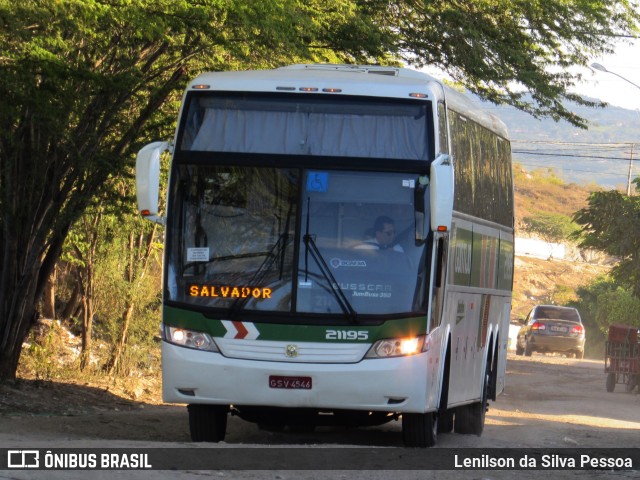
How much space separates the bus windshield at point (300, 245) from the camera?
11.6m

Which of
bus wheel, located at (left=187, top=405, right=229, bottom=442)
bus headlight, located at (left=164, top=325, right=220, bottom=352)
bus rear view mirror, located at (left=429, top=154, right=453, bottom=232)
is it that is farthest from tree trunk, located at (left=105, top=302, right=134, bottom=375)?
bus rear view mirror, located at (left=429, top=154, right=453, bottom=232)

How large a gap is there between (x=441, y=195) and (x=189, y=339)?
2.61m

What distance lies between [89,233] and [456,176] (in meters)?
9.80

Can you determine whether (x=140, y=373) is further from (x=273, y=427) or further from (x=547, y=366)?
(x=547, y=366)

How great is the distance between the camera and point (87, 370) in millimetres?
Answer: 21344

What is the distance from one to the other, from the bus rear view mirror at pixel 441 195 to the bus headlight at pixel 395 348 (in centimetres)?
103

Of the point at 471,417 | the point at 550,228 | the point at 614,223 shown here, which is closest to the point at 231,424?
the point at 471,417

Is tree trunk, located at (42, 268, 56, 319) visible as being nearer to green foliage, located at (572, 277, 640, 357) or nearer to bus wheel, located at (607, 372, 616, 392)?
bus wheel, located at (607, 372, 616, 392)

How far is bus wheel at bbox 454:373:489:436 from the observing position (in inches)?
634

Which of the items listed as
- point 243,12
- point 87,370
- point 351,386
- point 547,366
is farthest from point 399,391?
point 547,366

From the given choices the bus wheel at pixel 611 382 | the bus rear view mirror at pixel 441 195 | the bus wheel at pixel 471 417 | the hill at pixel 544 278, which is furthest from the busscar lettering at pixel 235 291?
the hill at pixel 544 278

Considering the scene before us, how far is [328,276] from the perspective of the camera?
38.2 feet

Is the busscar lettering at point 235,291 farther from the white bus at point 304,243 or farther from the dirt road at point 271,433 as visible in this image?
the dirt road at point 271,433

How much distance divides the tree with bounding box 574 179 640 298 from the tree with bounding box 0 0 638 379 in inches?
471
